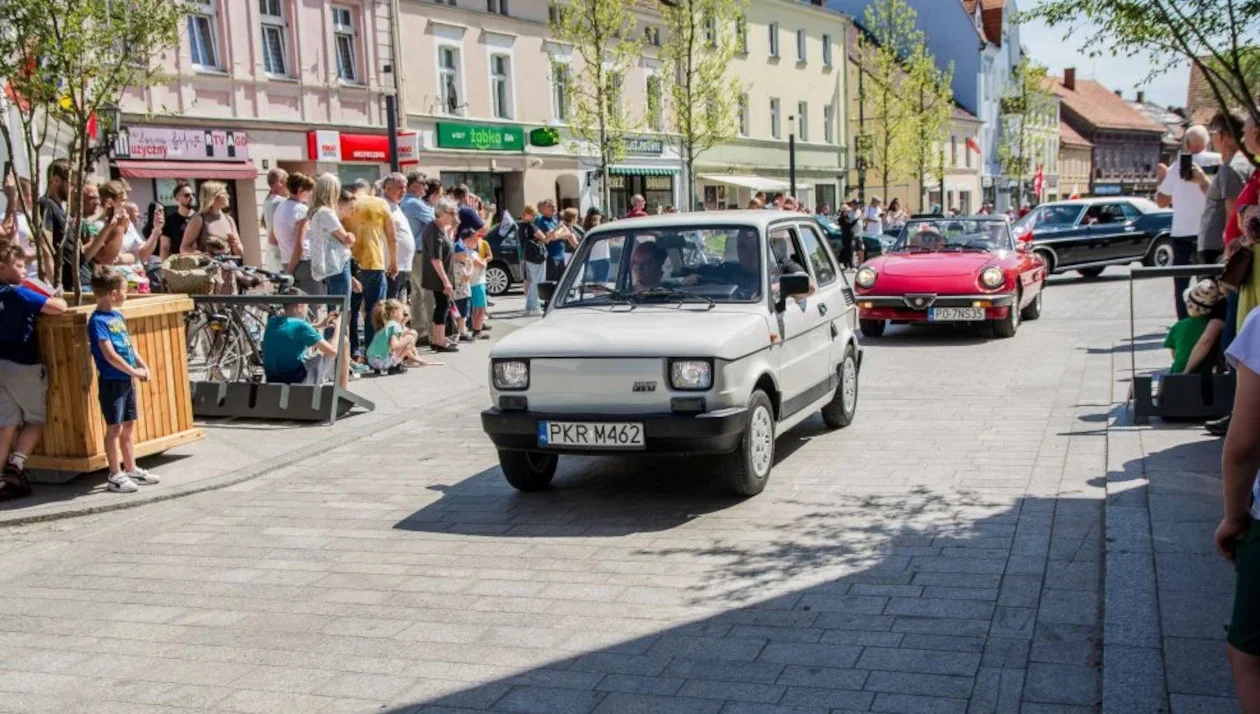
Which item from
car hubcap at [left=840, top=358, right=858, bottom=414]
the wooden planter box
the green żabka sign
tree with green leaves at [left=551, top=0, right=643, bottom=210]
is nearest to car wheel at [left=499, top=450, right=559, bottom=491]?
car hubcap at [left=840, top=358, right=858, bottom=414]

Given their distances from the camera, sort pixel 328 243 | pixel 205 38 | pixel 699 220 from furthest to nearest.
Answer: pixel 205 38, pixel 328 243, pixel 699 220

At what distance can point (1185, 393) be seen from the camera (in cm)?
846

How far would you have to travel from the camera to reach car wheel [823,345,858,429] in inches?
362

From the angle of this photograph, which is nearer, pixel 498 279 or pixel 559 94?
pixel 498 279

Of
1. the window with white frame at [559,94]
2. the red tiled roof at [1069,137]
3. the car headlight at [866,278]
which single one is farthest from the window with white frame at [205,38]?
the red tiled roof at [1069,137]

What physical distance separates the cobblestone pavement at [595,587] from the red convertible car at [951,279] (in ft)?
17.0

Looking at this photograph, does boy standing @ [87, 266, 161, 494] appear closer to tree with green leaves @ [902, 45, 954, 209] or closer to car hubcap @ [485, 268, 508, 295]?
car hubcap @ [485, 268, 508, 295]

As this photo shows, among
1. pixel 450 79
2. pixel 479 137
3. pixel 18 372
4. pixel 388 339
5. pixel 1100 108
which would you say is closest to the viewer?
pixel 18 372

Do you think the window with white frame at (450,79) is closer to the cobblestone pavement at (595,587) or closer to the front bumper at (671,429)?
the cobblestone pavement at (595,587)

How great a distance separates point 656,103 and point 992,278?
24.5 m

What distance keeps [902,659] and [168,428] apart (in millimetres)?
5946

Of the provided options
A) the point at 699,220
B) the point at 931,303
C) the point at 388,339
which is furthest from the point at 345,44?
the point at 699,220

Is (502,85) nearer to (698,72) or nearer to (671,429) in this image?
(698,72)

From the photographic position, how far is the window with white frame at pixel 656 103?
3819cm
